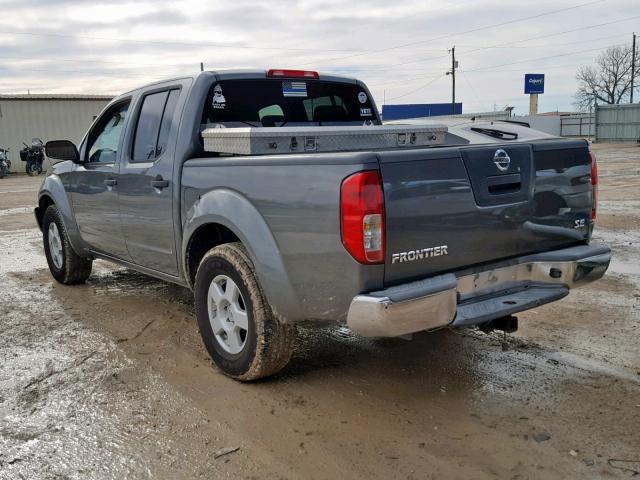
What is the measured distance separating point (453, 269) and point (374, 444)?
38.7 inches

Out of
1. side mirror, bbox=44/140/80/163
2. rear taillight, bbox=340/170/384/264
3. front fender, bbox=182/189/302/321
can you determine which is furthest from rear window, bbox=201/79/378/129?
side mirror, bbox=44/140/80/163

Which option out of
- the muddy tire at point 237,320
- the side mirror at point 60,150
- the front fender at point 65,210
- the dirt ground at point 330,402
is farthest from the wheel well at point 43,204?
the muddy tire at point 237,320

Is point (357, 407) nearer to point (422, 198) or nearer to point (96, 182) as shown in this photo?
point (422, 198)

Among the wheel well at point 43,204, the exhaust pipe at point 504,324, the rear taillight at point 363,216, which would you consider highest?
the rear taillight at point 363,216

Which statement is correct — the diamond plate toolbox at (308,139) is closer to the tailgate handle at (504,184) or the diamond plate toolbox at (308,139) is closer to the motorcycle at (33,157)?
A: the tailgate handle at (504,184)

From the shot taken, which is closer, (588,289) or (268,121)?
(268,121)

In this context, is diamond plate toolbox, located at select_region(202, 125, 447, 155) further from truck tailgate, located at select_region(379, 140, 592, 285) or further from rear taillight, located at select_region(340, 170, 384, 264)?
rear taillight, located at select_region(340, 170, 384, 264)

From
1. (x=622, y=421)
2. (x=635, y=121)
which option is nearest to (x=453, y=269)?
(x=622, y=421)

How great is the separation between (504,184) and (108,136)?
3562 millimetres

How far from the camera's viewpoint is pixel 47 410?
139 inches

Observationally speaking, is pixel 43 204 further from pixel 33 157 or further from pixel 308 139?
pixel 33 157

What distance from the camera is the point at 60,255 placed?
6395mm

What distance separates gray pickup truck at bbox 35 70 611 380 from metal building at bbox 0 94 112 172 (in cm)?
2746

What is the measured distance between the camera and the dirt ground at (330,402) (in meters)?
2.91
